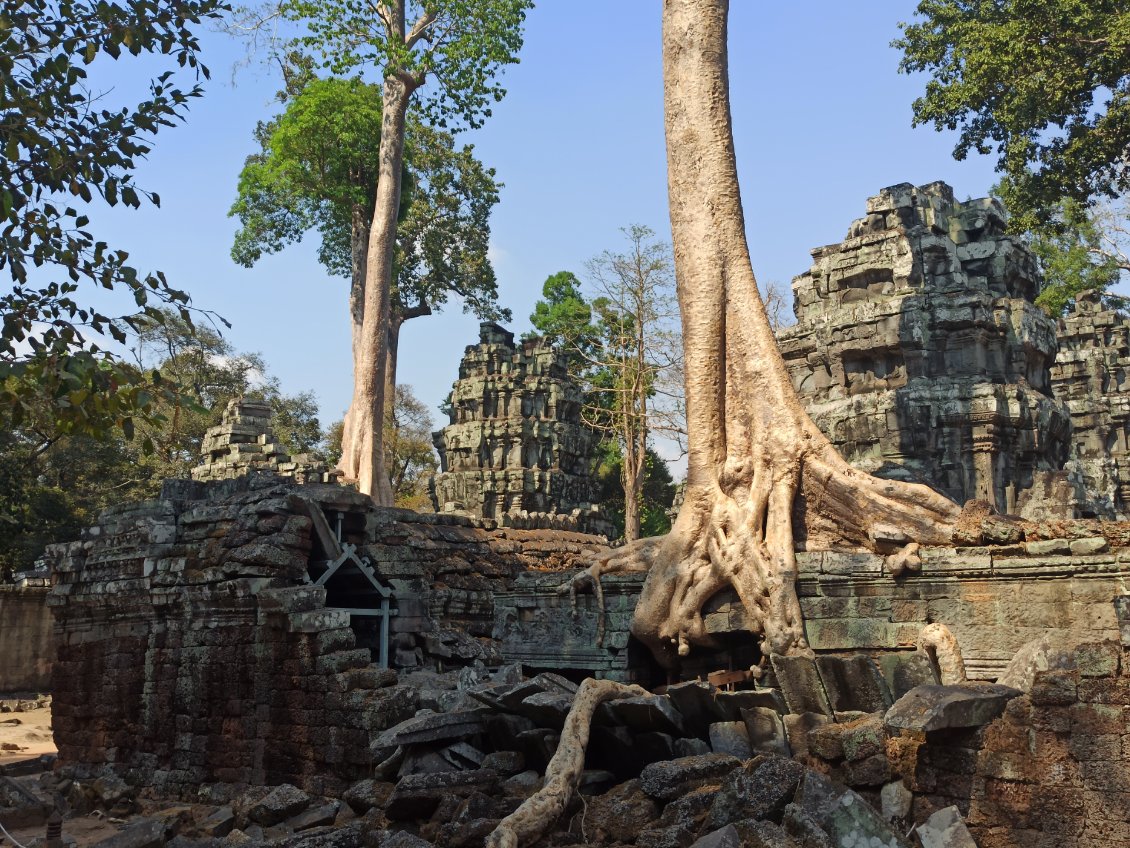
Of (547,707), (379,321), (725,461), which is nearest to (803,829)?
(547,707)

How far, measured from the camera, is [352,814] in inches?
296

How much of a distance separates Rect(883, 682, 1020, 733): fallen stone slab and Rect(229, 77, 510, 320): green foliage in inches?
897

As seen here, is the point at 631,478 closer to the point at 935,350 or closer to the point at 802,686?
the point at 935,350

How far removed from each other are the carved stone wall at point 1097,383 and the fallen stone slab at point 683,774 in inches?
792

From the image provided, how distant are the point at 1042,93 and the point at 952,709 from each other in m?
12.9

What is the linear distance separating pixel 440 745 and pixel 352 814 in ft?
2.49

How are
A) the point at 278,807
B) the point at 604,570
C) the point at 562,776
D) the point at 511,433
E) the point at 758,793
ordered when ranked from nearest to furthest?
the point at 758,793 → the point at 562,776 → the point at 278,807 → the point at 604,570 → the point at 511,433

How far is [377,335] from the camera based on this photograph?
69.5ft

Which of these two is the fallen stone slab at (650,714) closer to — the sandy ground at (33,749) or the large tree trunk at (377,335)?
the sandy ground at (33,749)

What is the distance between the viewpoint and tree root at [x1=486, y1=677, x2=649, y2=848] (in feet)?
19.0

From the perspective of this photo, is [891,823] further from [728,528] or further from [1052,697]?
[728,528]

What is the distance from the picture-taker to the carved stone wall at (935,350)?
14992 millimetres

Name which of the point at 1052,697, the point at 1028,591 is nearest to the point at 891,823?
the point at 1052,697

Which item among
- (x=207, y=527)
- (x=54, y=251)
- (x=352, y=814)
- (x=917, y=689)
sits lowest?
(x=352, y=814)
